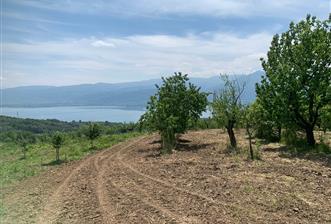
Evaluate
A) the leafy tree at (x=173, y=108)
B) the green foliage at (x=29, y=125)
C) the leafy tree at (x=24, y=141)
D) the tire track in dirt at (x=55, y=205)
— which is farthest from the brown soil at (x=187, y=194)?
the green foliage at (x=29, y=125)

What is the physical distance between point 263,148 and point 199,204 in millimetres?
13266

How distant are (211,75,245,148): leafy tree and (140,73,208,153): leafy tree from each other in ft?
11.6

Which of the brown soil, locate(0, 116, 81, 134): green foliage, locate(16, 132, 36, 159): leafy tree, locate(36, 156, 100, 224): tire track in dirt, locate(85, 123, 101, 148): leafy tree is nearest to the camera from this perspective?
the brown soil

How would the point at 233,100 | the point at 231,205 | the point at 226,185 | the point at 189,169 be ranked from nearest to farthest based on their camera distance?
the point at 231,205 → the point at 226,185 → the point at 189,169 → the point at 233,100

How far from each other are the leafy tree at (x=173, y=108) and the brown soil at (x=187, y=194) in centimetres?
806

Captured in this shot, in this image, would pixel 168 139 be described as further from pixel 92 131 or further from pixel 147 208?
pixel 147 208

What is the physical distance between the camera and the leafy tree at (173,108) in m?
26.7

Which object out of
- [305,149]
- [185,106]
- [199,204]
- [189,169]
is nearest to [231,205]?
[199,204]

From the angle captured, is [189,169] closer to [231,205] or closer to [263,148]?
[231,205]

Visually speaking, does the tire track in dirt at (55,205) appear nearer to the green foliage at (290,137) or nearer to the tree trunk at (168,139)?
the tree trunk at (168,139)

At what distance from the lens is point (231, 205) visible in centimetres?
1073

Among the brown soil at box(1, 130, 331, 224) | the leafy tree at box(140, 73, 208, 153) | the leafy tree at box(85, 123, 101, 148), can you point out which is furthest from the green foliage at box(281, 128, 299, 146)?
the leafy tree at box(85, 123, 101, 148)

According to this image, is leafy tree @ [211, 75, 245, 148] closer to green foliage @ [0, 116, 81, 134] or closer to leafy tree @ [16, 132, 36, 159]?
leafy tree @ [16, 132, 36, 159]

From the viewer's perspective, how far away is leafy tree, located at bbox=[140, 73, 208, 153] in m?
26.7
